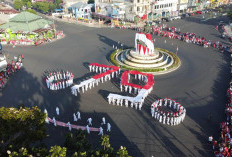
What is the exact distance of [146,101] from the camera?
98.6 ft

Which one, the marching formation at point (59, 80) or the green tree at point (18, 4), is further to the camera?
the green tree at point (18, 4)

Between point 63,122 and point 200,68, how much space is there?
26469 millimetres

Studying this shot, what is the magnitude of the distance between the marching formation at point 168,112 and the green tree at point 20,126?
1354 cm

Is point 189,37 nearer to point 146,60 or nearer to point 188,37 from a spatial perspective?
point 188,37

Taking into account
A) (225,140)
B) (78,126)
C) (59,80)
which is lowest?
(225,140)

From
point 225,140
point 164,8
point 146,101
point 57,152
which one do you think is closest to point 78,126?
point 146,101

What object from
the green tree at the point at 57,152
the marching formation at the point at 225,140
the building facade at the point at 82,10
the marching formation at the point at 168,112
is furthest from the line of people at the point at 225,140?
the building facade at the point at 82,10

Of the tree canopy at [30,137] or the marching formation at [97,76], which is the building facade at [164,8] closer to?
the marching formation at [97,76]

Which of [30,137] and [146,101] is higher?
[30,137]

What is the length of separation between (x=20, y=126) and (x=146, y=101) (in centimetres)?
1738

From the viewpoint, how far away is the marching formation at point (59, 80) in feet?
108

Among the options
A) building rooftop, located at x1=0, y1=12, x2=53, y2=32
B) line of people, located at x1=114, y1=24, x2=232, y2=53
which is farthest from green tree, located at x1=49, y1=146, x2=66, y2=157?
building rooftop, located at x1=0, y1=12, x2=53, y2=32

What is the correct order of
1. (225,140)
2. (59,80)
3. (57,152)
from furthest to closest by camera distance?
(59,80) → (225,140) → (57,152)

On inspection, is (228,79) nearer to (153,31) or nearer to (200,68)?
(200,68)
